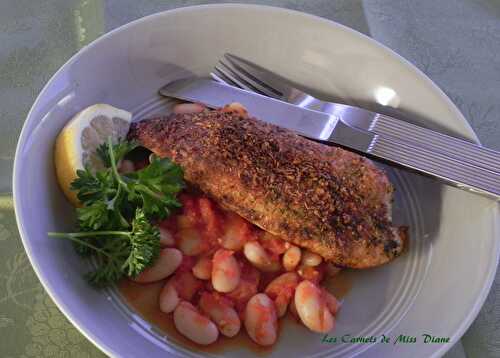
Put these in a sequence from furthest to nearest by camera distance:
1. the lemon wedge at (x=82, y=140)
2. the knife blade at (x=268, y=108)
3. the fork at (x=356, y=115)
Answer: the knife blade at (x=268, y=108) → the fork at (x=356, y=115) → the lemon wedge at (x=82, y=140)

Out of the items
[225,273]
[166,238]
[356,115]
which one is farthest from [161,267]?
[356,115]

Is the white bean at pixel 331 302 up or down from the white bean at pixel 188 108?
down

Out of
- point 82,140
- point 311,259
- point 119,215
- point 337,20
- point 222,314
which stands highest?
point 337,20

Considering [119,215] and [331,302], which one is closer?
[119,215]

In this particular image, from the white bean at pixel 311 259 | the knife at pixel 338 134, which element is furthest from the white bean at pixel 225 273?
the knife at pixel 338 134

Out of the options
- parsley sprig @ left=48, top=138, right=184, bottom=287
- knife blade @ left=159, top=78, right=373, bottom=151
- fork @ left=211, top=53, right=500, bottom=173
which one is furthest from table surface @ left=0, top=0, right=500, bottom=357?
knife blade @ left=159, top=78, right=373, bottom=151

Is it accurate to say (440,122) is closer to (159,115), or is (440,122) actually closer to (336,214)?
(336,214)

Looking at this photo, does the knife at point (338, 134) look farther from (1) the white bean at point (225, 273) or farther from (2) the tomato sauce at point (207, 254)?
(1) the white bean at point (225, 273)

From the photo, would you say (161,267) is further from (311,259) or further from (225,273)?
(311,259)
